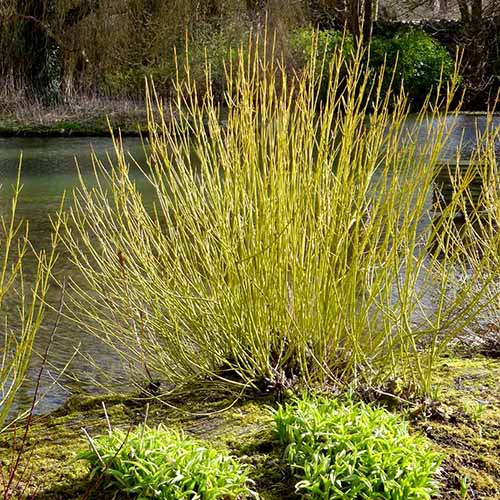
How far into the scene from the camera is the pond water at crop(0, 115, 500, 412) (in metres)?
4.23

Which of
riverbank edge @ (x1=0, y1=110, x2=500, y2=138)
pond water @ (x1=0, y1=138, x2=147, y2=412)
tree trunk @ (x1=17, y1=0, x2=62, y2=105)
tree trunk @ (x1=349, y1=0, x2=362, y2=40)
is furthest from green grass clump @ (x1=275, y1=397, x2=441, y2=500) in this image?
tree trunk @ (x1=17, y1=0, x2=62, y2=105)

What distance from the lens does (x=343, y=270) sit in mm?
3057

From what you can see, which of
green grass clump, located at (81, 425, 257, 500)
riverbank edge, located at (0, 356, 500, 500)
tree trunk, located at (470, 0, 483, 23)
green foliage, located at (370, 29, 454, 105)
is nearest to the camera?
green grass clump, located at (81, 425, 257, 500)

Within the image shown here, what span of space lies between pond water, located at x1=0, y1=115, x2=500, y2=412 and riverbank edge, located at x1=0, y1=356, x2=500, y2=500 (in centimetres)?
23

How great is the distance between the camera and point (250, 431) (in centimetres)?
285

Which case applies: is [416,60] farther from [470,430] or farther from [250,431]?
[250,431]

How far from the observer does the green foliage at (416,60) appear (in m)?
19.2

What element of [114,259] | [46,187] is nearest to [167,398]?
[114,259]

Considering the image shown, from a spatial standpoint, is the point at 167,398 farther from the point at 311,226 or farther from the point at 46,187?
the point at 46,187

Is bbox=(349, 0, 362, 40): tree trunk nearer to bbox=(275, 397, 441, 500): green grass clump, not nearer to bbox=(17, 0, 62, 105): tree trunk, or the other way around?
bbox=(275, 397, 441, 500): green grass clump

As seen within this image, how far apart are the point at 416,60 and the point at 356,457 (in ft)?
59.9

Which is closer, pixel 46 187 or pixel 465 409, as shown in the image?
pixel 465 409

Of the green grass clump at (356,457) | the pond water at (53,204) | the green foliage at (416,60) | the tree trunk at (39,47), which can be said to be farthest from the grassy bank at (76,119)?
the green grass clump at (356,457)

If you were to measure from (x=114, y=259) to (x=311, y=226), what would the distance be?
94 cm
